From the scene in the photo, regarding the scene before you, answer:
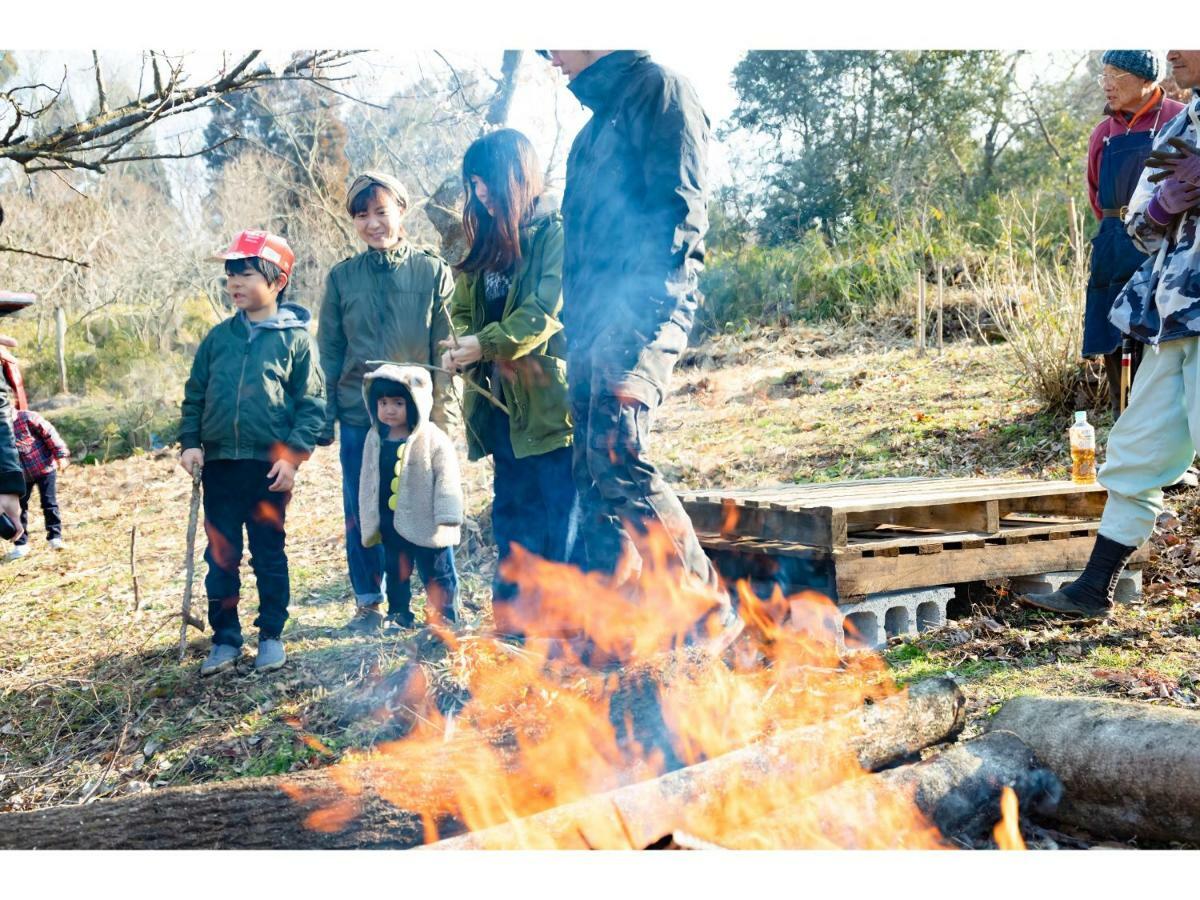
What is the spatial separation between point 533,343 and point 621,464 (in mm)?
583

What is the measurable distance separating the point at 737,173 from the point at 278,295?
582 cm

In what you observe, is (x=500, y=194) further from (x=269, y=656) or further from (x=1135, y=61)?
(x=1135, y=61)

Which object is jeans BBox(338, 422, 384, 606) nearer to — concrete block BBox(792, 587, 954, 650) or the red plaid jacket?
concrete block BBox(792, 587, 954, 650)

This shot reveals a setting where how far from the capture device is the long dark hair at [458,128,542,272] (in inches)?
121

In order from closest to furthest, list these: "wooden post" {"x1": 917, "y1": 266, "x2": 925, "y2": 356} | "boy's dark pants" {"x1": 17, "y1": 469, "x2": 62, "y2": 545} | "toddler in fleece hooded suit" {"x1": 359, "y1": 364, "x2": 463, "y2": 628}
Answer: "toddler in fleece hooded suit" {"x1": 359, "y1": 364, "x2": 463, "y2": 628}
"boy's dark pants" {"x1": 17, "y1": 469, "x2": 62, "y2": 545}
"wooden post" {"x1": 917, "y1": 266, "x2": 925, "y2": 356}

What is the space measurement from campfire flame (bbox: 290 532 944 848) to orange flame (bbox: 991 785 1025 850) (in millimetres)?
162

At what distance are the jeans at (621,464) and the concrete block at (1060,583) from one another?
4.02 feet

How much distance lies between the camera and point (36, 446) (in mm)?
5555

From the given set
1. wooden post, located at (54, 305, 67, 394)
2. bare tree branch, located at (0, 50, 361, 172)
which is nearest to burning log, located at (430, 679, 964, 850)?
bare tree branch, located at (0, 50, 361, 172)

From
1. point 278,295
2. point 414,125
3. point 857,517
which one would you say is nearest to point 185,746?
point 278,295

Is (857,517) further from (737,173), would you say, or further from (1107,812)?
(737,173)

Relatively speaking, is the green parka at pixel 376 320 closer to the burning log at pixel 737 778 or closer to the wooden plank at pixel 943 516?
the wooden plank at pixel 943 516

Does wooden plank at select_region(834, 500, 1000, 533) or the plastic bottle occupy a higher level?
the plastic bottle

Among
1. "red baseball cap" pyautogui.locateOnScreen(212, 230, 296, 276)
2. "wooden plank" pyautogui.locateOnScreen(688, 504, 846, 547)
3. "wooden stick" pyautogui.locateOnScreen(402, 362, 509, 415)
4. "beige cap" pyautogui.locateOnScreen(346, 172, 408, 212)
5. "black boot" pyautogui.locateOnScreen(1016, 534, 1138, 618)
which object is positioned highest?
"beige cap" pyautogui.locateOnScreen(346, 172, 408, 212)
